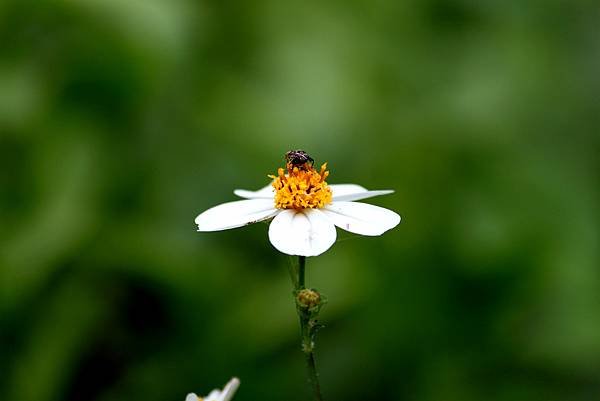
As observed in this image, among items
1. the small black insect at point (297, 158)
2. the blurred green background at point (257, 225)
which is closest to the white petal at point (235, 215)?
the small black insect at point (297, 158)

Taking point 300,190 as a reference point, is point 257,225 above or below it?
above

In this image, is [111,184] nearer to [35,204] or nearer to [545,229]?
[35,204]

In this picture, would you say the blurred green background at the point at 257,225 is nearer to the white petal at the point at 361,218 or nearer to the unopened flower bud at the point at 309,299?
the white petal at the point at 361,218

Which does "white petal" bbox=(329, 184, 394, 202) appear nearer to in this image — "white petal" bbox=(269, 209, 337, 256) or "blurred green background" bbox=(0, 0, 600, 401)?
"white petal" bbox=(269, 209, 337, 256)

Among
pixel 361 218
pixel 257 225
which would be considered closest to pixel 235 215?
pixel 361 218

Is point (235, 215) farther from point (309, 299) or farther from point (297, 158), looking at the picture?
point (309, 299)

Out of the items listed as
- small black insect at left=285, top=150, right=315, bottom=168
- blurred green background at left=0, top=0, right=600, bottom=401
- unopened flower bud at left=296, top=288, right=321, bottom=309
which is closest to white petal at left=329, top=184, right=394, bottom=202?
small black insect at left=285, top=150, right=315, bottom=168
